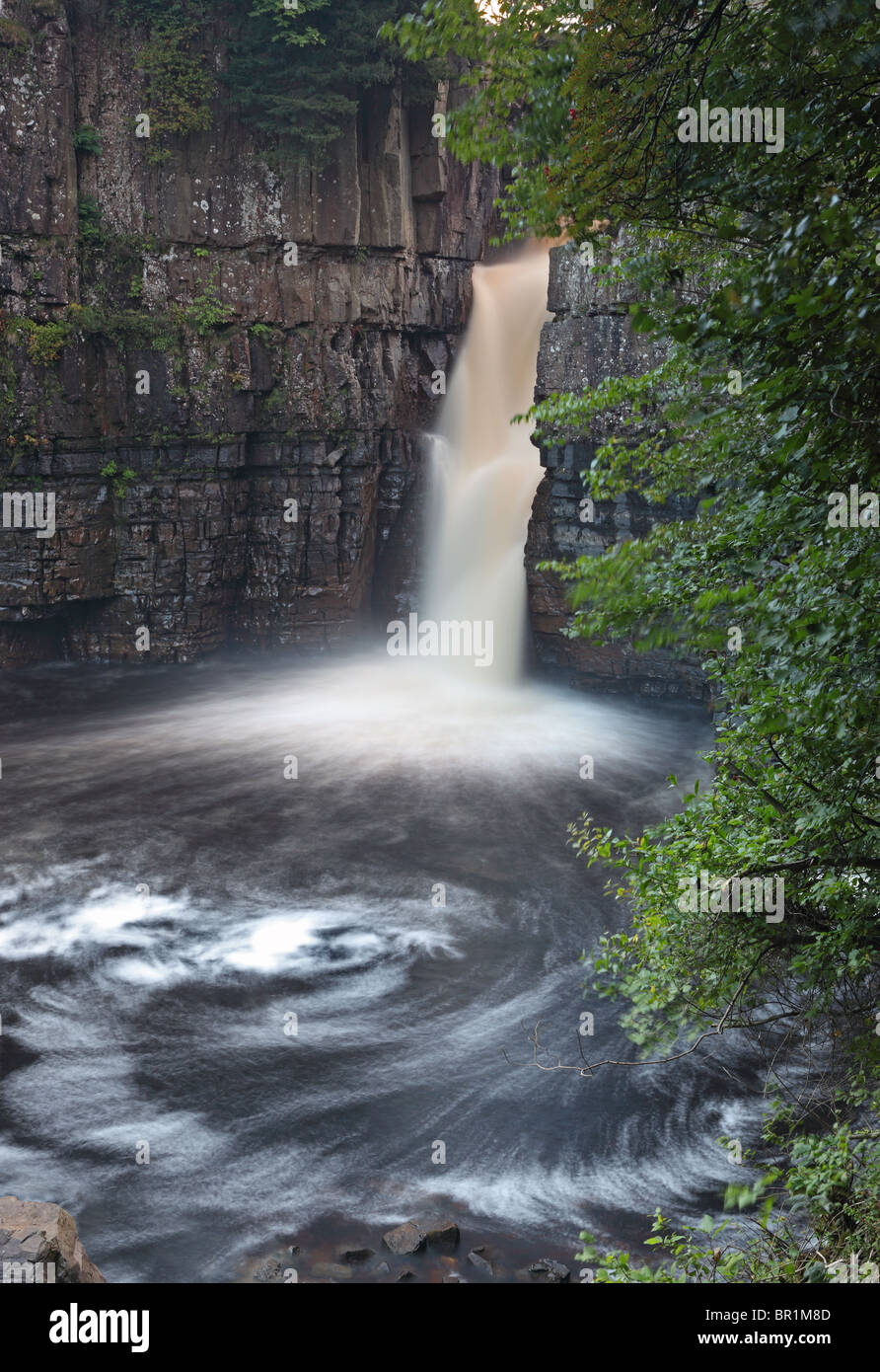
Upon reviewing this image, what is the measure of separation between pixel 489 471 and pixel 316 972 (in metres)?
17.2

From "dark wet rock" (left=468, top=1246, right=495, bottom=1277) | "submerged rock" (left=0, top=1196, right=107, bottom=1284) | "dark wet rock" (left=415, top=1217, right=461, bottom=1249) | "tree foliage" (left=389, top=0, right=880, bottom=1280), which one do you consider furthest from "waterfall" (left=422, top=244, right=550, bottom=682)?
"submerged rock" (left=0, top=1196, right=107, bottom=1284)

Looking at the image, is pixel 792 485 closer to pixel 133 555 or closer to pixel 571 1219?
pixel 571 1219

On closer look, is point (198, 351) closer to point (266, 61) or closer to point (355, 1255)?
point (266, 61)

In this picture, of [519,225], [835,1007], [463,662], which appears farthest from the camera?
[463,662]

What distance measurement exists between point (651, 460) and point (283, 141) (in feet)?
64.1

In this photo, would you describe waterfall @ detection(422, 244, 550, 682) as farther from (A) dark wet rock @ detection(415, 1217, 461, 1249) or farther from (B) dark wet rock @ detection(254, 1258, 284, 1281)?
(B) dark wet rock @ detection(254, 1258, 284, 1281)

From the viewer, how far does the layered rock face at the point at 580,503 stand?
2256cm

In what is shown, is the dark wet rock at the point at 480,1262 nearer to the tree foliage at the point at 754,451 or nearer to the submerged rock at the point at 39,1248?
the tree foliage at the point at 754,451

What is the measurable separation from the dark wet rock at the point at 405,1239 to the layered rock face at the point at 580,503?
1478 cm

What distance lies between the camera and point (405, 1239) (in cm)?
854

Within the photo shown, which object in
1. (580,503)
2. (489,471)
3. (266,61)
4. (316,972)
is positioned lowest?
(316,972)

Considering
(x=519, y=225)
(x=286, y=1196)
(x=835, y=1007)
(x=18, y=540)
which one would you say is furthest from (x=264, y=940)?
(x=18, y=540)

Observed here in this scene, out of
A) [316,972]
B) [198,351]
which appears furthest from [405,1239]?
[198,351]

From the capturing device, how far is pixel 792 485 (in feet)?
19.6
